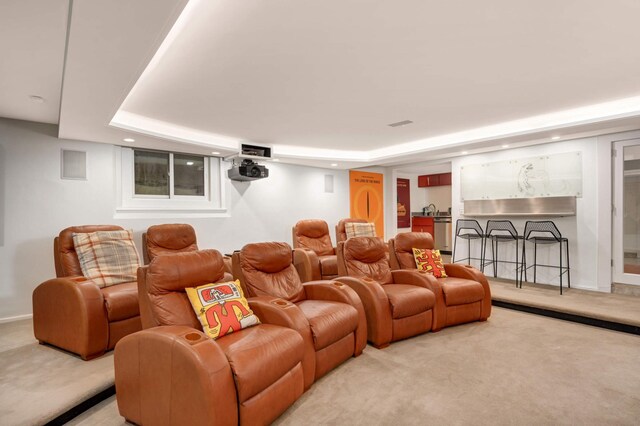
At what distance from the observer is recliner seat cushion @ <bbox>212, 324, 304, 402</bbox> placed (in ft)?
5.89

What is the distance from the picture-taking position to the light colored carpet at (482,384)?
2.09 meters

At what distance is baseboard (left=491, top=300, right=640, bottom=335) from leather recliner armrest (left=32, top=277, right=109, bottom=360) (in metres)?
4.59

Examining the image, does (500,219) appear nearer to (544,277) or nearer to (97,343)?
(544,277)

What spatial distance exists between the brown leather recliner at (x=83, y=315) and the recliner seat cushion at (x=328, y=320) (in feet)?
5.18

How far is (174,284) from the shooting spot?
7.44 ft

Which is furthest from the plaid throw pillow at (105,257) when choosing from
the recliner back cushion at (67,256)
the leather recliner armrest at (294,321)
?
the leather recliner armrest at (294,321)

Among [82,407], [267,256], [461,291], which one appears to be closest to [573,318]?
[461,291]

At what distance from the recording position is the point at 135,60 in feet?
7.13

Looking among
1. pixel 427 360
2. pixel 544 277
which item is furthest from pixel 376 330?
pixel 544 277

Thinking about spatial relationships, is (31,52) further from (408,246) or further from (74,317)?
(408,246)

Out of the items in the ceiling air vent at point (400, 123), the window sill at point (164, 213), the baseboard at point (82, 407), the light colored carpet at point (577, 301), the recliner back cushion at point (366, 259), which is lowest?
the baseboard at point (82, 407)

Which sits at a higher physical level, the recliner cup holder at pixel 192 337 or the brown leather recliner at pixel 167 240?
the brown leather recliner at pixel 167 240

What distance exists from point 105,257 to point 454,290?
3.66 meters

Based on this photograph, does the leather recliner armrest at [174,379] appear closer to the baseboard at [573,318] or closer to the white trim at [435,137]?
the white trim at [435,137]
